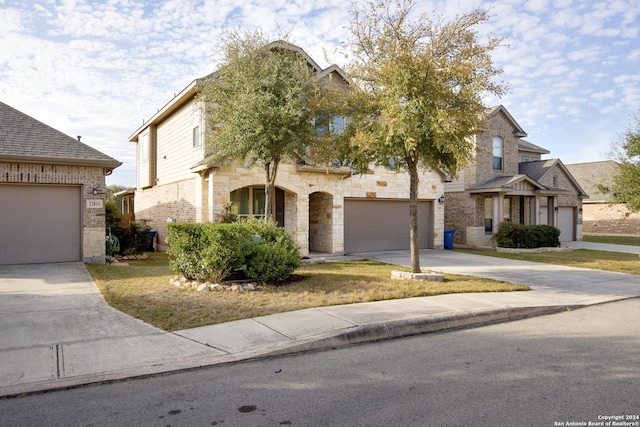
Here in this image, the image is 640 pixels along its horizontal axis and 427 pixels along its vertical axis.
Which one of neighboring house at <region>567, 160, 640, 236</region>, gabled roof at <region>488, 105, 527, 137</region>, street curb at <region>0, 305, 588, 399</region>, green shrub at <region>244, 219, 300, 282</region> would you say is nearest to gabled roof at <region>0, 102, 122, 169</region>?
green shrub at <region>244, 219, 300, 282</region>

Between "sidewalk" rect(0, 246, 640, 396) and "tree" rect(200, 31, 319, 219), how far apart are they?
18.3 feet

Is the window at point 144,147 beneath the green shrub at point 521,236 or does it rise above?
above

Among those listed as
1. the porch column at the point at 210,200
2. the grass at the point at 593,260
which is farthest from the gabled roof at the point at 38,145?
the grass at the point at 593,260

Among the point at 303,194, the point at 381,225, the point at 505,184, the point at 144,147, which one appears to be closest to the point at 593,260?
the point at 505,184

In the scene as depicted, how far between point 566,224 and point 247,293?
2574 cm

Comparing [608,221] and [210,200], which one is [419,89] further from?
[608,221]

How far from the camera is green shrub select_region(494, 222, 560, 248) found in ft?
69.6

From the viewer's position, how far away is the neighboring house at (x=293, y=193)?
50.9ft

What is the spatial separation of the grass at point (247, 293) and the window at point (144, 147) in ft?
34.4

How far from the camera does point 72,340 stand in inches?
238

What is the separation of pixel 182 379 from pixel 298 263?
5.60m

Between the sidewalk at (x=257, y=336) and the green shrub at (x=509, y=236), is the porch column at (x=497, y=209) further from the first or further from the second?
the sidewalk at (x=257, y=336)

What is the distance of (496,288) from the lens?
401 inches

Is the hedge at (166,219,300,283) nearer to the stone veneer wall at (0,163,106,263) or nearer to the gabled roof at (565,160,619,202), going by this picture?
the stone veneer wall at (0,163,106,263)
